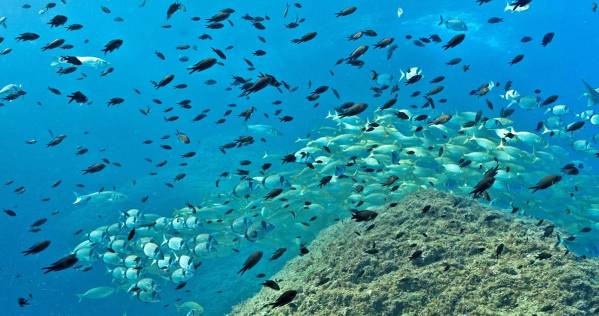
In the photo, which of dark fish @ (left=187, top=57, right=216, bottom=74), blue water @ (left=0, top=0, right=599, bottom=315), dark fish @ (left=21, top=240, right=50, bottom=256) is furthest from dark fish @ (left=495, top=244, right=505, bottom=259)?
blue water @ (left=0, top=0, right=599, bottom=315)

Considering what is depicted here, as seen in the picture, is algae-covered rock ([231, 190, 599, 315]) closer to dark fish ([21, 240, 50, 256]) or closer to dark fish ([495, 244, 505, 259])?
dark fish ([495, 244, 505, 259])

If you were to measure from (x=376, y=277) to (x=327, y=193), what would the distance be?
30.2 ft

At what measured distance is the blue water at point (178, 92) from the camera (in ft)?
117

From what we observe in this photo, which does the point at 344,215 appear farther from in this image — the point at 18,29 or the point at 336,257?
the point at 18,29

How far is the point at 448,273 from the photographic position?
6.90 meters

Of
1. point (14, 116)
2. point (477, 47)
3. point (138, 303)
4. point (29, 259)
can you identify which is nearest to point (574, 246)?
point (138, 303)

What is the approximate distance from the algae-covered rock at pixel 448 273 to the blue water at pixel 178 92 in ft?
57.0

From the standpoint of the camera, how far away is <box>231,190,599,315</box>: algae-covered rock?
619 centimetres

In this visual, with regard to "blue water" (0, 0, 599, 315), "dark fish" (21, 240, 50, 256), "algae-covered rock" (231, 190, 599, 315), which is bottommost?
"blue water" (0, 0, 599, 315)

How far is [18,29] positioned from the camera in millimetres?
60844

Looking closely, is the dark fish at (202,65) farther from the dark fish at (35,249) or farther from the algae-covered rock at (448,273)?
the algae-covered rock at (448,273)

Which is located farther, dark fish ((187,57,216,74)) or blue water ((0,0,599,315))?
blue water ((0,0,599,315))

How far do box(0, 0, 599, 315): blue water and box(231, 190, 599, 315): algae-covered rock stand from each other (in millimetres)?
17365

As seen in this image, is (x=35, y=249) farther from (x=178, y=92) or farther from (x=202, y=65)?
(x=178, y=92)
